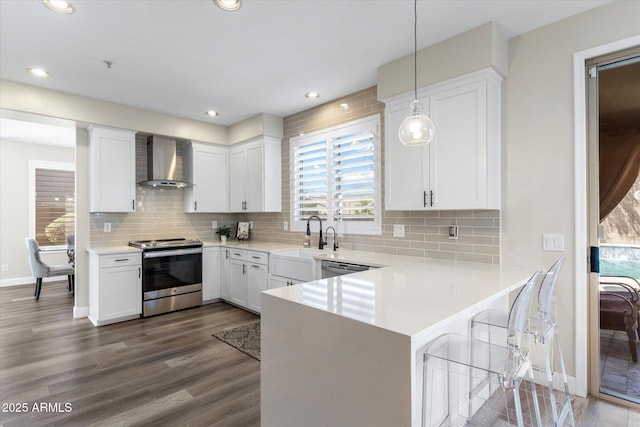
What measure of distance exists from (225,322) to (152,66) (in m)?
2.92

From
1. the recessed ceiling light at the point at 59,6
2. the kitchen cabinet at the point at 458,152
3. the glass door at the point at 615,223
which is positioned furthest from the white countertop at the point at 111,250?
the glass door at the point at 615,223

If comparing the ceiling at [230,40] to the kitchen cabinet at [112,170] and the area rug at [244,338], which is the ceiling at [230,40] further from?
the area rug at [244,338]

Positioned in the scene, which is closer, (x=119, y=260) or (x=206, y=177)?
(x=119, y=260)

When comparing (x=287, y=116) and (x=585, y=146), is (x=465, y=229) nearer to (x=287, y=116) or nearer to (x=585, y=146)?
(x=585, y=146)

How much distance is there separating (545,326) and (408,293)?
37.9 inches

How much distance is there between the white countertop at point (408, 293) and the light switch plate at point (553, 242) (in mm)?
263

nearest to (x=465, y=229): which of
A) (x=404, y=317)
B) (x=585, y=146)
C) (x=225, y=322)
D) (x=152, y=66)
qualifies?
(x=585, y=146)

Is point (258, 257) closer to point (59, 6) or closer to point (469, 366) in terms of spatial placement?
point (59, 6)

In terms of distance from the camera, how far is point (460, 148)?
2.67 m

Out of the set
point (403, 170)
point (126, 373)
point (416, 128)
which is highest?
point (416, 128)

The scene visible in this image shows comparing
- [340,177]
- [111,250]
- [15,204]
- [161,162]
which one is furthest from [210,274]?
[15,204]

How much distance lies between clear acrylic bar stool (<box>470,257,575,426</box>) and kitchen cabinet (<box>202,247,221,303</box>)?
3.76m

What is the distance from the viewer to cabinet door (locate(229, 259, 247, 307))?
4.54 meters

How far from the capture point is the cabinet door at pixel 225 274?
4.88 m
